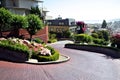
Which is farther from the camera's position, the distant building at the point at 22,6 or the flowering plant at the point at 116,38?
the distant building at the point at 22,6

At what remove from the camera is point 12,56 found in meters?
26.1

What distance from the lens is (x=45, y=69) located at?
23547mm

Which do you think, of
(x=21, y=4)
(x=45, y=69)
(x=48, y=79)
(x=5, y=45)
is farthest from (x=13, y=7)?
(x=48, y=79)

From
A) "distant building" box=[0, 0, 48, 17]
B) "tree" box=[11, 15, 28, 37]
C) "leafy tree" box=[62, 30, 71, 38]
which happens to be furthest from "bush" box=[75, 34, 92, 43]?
"leafy tree" box=[62, 30, 71, 38]

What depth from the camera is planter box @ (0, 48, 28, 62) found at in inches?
1022

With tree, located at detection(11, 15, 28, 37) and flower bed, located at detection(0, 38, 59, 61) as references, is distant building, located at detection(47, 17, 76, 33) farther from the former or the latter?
flower bed, located at detection(0, 38, 59, 61)

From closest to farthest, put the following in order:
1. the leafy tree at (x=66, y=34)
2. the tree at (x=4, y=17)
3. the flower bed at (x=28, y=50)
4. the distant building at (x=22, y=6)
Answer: the flower bed at (x=28, y=50) < the tree at (x=4, y=17) < the distant building at (x=22, y=6) < the leafy tree at (x=66, y=34)

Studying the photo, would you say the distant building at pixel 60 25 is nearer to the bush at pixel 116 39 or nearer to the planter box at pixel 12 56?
the bush at pixel 116 39

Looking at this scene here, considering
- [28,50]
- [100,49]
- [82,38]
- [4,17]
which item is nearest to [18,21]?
[4,17]

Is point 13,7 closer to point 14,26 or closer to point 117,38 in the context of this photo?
point 14,26

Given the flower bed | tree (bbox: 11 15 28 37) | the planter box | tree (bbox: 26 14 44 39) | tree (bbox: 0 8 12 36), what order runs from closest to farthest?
the planter box, the flower bed, tree (bbox: 0 8 12 36), tree (bbox: 11 15 28 37), tree (bbox: 26 14 44 39)

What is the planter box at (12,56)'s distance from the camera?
85.2 ft

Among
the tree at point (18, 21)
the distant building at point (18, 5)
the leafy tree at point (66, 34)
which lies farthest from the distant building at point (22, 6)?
the leafy tree at point (66, 34)

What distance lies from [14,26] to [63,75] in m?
21.8
